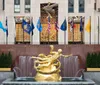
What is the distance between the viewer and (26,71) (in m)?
31.6

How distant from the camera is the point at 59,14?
46.6m

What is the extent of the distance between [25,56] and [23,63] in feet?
2.34

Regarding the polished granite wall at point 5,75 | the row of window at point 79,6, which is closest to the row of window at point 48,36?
the row of window at point 79,6

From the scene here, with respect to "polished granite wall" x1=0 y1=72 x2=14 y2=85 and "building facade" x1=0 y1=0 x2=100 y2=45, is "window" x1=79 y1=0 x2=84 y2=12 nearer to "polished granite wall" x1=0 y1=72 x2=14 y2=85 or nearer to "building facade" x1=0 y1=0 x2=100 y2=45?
"building facade" x1=0 y1=0 x2=100 y2=45

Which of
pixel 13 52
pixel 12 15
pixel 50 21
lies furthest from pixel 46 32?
pixel 13 52

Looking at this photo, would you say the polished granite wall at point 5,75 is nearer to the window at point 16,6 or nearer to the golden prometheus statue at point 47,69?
the golden prometheus statue at point 47,69

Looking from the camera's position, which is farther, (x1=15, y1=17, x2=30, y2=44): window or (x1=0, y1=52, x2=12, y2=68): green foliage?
(x1=15, y1=17, x2=30, y2=44): window

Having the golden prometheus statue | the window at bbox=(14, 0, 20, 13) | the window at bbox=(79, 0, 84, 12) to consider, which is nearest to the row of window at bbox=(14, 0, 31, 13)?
the window at bbox=(14, 0, 20, 13)

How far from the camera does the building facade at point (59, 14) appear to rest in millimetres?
46031

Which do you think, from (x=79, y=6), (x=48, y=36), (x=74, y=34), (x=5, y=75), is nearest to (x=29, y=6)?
(x=48, y=36)

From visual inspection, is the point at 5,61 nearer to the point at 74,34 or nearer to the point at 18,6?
the point at 18,6

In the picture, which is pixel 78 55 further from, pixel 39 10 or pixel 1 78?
pixel 39 10

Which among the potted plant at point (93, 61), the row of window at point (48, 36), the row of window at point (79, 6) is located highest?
the row of window at point (79, 6)

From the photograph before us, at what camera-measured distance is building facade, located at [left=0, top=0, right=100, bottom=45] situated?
46.0 metres
